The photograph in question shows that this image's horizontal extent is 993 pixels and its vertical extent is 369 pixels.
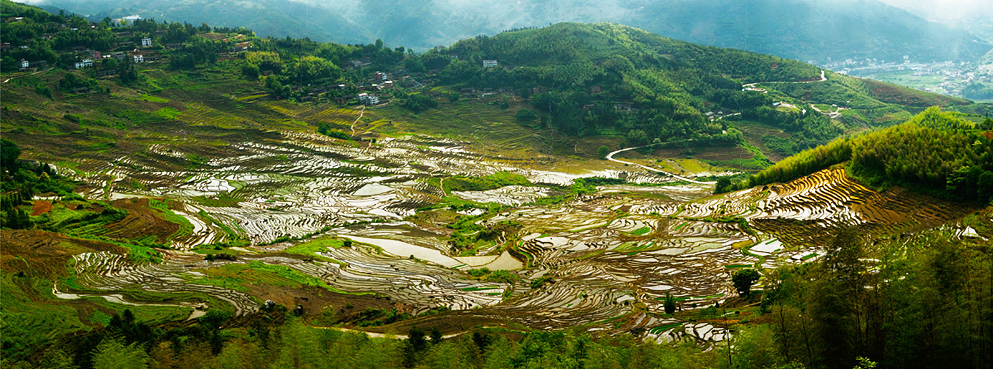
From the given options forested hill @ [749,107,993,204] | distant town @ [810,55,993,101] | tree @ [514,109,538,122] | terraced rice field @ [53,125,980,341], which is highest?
distant town @ [810,55,993,101]

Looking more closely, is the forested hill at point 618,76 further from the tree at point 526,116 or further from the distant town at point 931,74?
the distant town at point 931,74

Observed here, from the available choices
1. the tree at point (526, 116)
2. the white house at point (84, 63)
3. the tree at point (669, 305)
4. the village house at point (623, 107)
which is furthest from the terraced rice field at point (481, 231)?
the white house at point (84, 63)

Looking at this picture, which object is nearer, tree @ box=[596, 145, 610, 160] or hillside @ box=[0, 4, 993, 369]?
hillside @ box=[0, 4, 993, 369]

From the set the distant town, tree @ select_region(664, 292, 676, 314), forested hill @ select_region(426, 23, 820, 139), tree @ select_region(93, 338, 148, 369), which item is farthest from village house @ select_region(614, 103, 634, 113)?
the distant town

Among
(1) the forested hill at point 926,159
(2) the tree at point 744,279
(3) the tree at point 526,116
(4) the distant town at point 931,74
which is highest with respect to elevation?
(4) the distant town at point 931,74

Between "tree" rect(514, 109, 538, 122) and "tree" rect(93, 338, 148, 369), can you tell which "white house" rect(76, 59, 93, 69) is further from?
"tree" rect(93, 338, 148, 369)

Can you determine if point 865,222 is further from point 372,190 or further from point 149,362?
point 372,190

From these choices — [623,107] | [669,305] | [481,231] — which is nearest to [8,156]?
[481,231]
